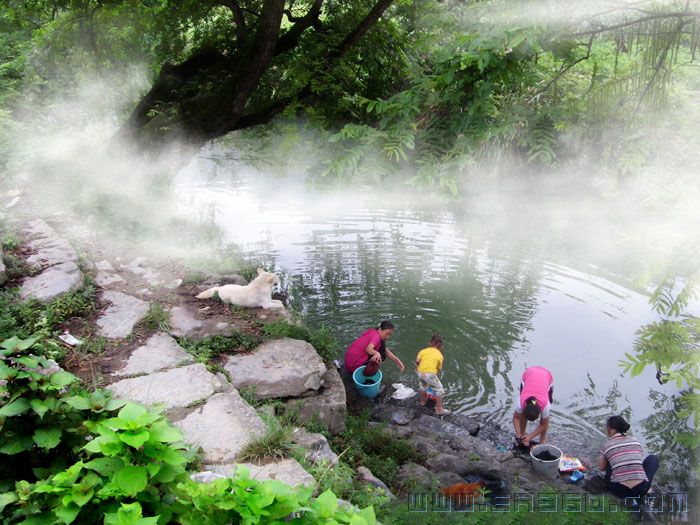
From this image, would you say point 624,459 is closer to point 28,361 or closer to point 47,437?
point 47,437

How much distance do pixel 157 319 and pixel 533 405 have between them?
16.0 feet

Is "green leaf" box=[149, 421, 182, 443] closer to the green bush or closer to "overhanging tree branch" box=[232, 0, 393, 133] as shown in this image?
the green bush

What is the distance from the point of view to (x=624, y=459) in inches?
238

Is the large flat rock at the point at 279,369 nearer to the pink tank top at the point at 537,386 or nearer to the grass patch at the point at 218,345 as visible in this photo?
the grass patch at the point at 218,345

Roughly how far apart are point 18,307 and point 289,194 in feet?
46.4

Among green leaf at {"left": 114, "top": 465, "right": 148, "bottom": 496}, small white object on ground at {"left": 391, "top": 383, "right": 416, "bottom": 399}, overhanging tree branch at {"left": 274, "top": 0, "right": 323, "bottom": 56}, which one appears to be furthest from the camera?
overhanging tree branch at {"left": 274, "top": 0, "right": 323, "bottom": 56}

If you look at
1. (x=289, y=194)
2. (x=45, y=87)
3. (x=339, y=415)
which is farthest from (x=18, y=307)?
(x=289, y=194)

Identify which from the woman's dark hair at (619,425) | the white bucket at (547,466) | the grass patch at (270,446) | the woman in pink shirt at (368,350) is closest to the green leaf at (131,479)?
the grass patch at (270,446)

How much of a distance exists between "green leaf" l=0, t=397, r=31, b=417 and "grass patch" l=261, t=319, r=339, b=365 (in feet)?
11.5

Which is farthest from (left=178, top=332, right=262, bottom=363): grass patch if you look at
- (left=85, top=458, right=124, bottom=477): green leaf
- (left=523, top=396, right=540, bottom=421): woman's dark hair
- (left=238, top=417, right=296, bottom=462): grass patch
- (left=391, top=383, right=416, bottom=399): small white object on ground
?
(left=523, top=396, right=540, bottom=421): woman's dark hair

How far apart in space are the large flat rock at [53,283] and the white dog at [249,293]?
4.60 feet

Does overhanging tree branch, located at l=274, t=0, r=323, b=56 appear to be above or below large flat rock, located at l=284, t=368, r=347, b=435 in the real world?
above

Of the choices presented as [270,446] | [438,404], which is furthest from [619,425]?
[270,446]

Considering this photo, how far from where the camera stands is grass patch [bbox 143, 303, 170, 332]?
5293 mm
